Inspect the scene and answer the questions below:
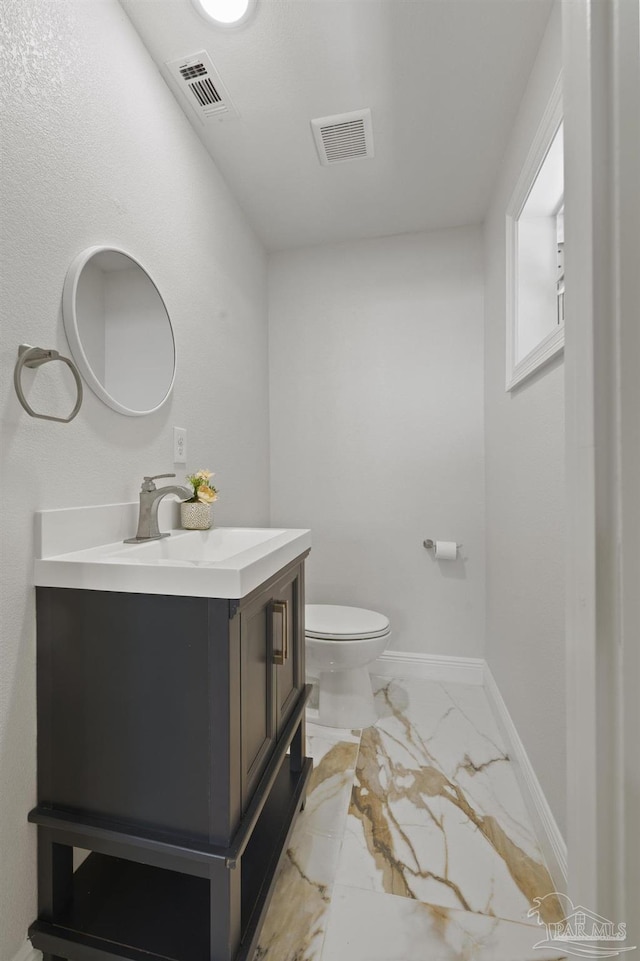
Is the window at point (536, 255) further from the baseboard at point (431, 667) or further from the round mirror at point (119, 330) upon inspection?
the baseboard at point (431, 667)

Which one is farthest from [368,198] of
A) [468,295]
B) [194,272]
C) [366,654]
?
[366,654]

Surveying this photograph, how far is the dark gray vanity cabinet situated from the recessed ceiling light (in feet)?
5.31

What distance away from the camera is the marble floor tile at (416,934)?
0.96 metres

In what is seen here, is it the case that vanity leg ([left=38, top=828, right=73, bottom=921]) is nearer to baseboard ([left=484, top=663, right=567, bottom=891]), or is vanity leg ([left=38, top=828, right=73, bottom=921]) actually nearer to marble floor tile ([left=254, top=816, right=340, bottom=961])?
marble floor tile ([left=254, top=816, right=340, bottom=961])

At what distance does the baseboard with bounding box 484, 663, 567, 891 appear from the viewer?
1.08 metres

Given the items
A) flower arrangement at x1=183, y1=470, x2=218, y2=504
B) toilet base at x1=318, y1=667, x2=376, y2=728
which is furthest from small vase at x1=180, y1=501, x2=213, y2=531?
toilet base at x1=318, y1=667, x2=376, y2=728

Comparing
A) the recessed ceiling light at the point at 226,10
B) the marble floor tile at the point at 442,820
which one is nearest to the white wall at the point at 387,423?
the marble floor tile at the point at 442,820

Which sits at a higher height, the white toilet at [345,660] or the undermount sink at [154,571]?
the undermount sink at [154,571]

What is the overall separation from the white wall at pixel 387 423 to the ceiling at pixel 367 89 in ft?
1.17

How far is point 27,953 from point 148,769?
0.46 m

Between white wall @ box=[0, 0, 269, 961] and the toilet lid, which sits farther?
the toilet lid

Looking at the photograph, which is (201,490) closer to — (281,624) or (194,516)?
(194,516)

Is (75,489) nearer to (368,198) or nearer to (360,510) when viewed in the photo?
(360,510)

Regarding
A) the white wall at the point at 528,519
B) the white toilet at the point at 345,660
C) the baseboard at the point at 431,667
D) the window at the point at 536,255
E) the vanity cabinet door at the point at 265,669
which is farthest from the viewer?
the baseboard at the point at 431,667
